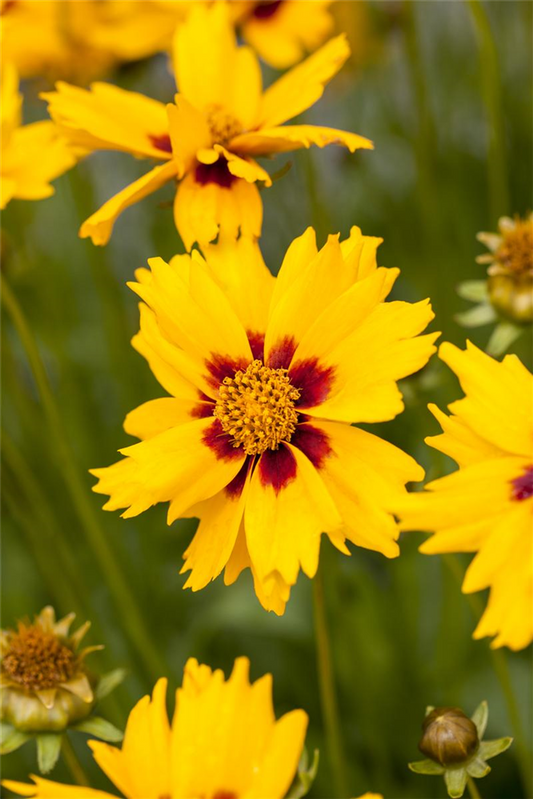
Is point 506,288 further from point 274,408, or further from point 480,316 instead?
point 274,408

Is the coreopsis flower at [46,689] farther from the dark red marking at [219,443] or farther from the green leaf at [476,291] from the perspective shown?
the green leaf at [476,291]

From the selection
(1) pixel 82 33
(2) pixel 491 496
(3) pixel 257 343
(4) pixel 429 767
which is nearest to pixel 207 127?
(3) pixel 257 343

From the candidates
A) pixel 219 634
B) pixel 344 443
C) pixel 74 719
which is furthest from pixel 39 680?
pixel 219 634

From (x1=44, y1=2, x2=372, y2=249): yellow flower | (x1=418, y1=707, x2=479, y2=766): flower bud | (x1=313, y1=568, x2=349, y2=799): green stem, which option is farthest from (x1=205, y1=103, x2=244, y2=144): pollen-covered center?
(x1=418, y1=707, x2=479, y2=766): flower bud

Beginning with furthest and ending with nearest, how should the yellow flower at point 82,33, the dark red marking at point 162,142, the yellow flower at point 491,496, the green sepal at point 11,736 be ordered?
the yellow flower at point 82,33 → the dark red marking at point 162,142 → the green sepal at point 11,736 → the yellow flower at point 491,496

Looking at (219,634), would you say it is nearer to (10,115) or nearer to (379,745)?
(379,745)

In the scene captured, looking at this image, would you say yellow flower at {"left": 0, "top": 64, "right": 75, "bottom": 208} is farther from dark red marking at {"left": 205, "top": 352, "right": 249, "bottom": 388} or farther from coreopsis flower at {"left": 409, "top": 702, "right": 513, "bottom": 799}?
coreopsis flower at {"left": 409, "top": 702, "right": 513, "bottom": 799}

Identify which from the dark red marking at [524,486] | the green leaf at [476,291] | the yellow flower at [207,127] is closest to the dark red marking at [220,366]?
the yellow flower at [207,127]
